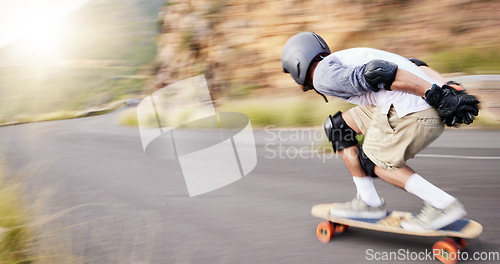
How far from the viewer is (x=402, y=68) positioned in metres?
2.45

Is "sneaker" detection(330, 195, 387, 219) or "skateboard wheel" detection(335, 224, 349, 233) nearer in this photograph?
"sneaker" detection(330, 195, 387, 219)

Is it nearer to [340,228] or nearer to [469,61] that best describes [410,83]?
[340,228]

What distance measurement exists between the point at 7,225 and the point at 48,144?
827 centimetres

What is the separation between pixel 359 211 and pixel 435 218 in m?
0.55

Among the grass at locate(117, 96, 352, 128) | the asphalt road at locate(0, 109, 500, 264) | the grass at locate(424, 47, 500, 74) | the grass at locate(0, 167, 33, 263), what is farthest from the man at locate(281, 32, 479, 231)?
the grass at locate(424, 47, 500, 74)

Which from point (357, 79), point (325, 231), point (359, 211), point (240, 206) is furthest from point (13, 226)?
point (357, 79)

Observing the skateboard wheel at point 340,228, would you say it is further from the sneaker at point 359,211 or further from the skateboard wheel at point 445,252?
the skateboard wheel at point 445,252

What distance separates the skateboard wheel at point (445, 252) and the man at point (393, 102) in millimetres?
158

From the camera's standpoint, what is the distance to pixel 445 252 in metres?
2.65

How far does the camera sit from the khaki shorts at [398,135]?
8.13 feet

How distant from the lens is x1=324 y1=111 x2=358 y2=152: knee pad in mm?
2957

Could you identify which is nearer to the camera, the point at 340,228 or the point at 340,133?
the point at 340,133

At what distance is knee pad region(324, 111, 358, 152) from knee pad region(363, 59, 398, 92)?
653mm

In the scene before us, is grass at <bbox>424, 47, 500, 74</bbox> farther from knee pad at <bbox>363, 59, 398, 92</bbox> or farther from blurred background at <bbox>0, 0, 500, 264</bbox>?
knee pad at <bbox>363, 59, 398, 92</bbox>
